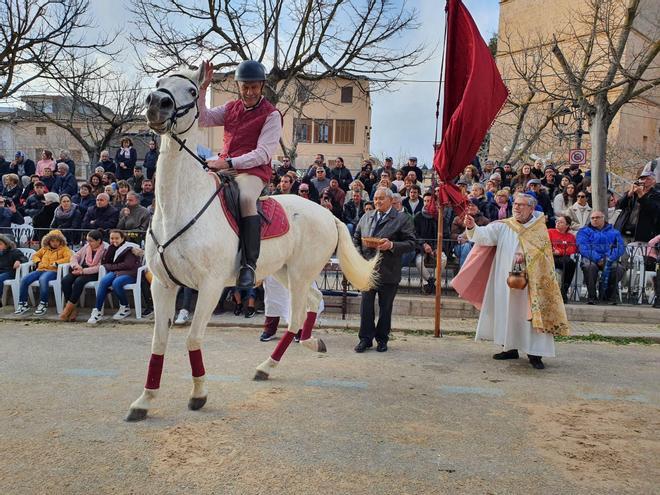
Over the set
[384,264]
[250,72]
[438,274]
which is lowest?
[438,274]

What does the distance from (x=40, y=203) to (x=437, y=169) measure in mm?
9127

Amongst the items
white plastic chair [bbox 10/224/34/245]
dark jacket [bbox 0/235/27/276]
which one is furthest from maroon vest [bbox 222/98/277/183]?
white plastic chair [bbox 10/224/34/245]

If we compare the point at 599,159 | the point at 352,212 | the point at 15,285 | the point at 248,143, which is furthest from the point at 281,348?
the point at 599,159

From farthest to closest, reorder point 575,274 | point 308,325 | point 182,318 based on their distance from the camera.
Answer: point 575,274 → point 182,318 → point 308,325

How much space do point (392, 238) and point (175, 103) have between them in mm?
3796

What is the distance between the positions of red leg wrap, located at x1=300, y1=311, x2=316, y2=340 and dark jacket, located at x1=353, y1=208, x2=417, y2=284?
3.55ft

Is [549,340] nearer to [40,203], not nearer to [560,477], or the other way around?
[560,477]

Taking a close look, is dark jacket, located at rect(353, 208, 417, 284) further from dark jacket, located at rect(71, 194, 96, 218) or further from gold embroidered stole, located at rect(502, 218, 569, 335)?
dark jacket, located at rect(71, 194, 96, 218)

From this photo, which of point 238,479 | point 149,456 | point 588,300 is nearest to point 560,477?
point 238,479

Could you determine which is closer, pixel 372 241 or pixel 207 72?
pixel 207 72

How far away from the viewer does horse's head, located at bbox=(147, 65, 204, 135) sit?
4.01 m

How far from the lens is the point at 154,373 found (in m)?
4.62

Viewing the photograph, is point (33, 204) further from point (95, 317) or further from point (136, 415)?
point (136, 415)

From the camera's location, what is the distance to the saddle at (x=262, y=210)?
15.9ft
